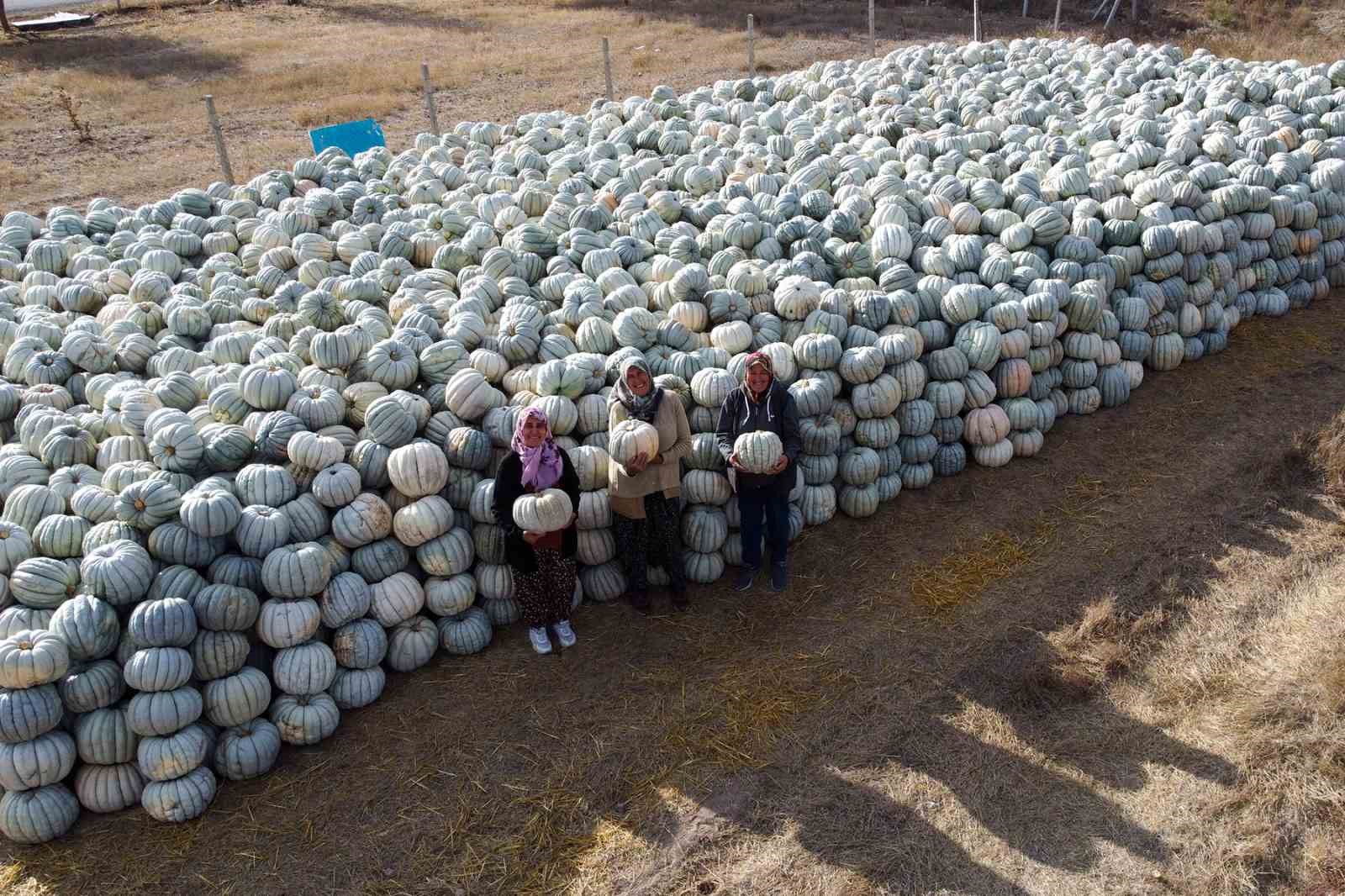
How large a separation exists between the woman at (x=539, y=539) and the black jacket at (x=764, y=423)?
3.57 feet

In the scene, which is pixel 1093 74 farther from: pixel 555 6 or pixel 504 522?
pixel 555 6

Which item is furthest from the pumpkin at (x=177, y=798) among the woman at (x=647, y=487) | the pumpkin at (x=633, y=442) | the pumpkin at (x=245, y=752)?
the pumpkin at (x=633, y=442)

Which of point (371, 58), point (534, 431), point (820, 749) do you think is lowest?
point (820, 749)

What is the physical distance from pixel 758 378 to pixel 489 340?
237cm

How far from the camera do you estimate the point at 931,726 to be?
20.2 feet

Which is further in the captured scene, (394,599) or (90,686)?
(394,599)

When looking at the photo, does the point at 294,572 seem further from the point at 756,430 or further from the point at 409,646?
the point at 756,430

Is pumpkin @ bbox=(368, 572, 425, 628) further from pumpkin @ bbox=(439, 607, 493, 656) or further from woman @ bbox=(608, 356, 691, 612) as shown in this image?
woman @ bbox=(608, 356, 691, 612)

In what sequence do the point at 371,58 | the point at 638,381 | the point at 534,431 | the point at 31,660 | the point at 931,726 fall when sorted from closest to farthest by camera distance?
1. the point at 31,660
2. the point at 931,726
3. the point at 534,431
4. the point at 638,381
5. the point at 371,58

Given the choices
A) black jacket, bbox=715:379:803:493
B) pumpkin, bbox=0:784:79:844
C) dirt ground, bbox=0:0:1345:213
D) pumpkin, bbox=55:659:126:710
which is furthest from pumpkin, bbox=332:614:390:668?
dirt ground, bbox=0:0:1345:213

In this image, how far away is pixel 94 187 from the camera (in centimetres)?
1662

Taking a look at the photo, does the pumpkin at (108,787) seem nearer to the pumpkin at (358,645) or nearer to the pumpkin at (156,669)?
the pumpkin at (156,669)

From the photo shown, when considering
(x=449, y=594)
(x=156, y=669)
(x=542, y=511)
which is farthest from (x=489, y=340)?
(x=156, y=669)

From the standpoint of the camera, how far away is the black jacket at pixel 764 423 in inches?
271
